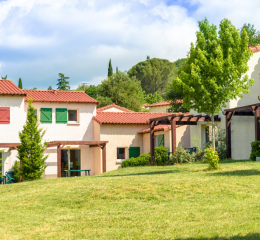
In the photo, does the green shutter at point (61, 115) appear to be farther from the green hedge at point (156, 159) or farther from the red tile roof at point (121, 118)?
the green hedge at point (156, 159)

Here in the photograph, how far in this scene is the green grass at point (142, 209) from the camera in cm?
798

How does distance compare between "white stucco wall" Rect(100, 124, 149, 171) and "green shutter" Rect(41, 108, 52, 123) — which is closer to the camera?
"green shutter" Rect(41, 108, 52, 123)

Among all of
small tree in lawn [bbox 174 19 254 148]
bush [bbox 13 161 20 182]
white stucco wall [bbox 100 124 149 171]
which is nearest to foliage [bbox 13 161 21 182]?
bush [bbox 13 161 20 182]

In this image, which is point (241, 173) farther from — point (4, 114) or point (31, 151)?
point (4, 114)

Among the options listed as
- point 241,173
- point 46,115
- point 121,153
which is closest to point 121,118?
point 121,153

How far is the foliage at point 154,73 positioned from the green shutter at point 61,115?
1537 inches

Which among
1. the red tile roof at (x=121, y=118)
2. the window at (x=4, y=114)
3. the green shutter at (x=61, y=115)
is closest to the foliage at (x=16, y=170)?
the window at (x=4, y=114)

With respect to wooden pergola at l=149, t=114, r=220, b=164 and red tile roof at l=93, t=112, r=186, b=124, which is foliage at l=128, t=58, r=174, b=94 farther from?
wooden pergola at l=149, t=114, r=220, b=164

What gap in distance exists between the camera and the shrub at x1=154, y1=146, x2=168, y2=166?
74.9 ft

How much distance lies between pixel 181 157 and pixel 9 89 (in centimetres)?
1240

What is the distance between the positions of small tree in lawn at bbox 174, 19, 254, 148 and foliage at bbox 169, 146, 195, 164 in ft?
18.4

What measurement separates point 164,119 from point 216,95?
726cm

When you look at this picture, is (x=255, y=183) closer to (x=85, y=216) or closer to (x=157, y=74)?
(x=85, y=216)

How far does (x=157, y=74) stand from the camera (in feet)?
216
